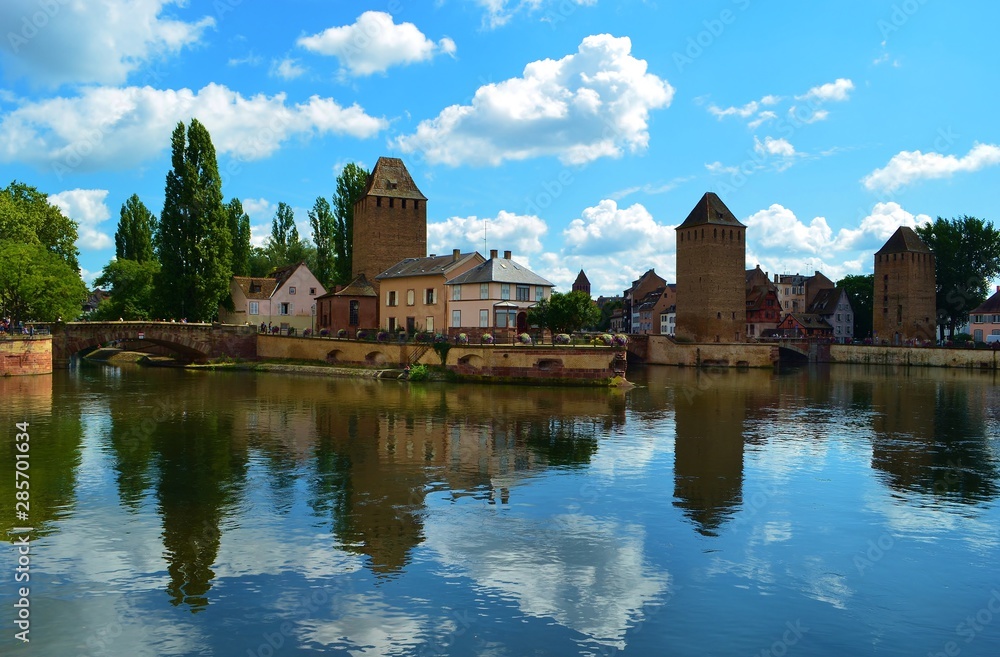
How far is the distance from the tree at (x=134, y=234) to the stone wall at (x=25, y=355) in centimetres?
3205

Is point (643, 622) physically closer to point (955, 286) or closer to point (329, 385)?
point (329, 385)

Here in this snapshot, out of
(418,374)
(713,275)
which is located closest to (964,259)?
(713,275)

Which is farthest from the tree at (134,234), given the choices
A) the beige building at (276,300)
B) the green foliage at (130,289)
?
the beige building at (276,300)

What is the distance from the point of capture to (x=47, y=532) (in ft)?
50.5

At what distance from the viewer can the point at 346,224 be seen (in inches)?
3132

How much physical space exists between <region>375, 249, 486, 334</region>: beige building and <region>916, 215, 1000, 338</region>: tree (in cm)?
6805

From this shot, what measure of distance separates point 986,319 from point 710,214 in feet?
123

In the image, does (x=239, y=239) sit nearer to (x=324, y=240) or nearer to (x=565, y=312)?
(x=324, y=240)

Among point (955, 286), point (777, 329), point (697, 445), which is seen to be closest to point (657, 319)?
point (777, 329)

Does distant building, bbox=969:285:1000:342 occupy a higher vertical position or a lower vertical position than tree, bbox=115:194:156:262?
lower

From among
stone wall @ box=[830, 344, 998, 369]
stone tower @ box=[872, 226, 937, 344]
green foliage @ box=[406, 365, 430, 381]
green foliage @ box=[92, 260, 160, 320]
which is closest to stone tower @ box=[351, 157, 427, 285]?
green foliage @ box=[92, 260, 160, 320]

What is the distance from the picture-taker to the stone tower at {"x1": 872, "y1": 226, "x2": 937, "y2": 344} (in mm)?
96000

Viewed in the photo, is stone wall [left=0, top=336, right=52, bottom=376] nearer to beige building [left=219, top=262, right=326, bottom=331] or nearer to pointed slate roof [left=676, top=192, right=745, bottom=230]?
beige building [left=219, top=262, right=326, bottom=331]

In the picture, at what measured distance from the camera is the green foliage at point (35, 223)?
61.8 metres
